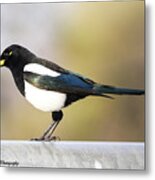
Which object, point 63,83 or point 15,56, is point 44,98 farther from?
point 15,56

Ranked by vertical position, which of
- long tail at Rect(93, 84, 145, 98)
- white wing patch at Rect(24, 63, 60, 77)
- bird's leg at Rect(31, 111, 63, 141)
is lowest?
bird's leg at Rect(31, 111, 63, 141)

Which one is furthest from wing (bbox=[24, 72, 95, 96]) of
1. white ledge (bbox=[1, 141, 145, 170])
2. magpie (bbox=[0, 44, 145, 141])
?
white ledge (bbox=[1, 141, 145, 170])

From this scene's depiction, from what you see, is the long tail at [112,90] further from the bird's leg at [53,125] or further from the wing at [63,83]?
the bird's leg at [53,125]

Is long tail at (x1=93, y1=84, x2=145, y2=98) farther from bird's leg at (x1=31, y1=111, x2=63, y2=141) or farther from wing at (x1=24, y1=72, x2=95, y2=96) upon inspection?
bird's leg at (x1=31, y1=111, x2=63, y2=141)

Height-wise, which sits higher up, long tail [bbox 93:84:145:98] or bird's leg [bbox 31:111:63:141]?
long tail [bbox 93:84:145:98]

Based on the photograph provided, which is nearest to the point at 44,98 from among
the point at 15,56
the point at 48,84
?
the point at 48,84
